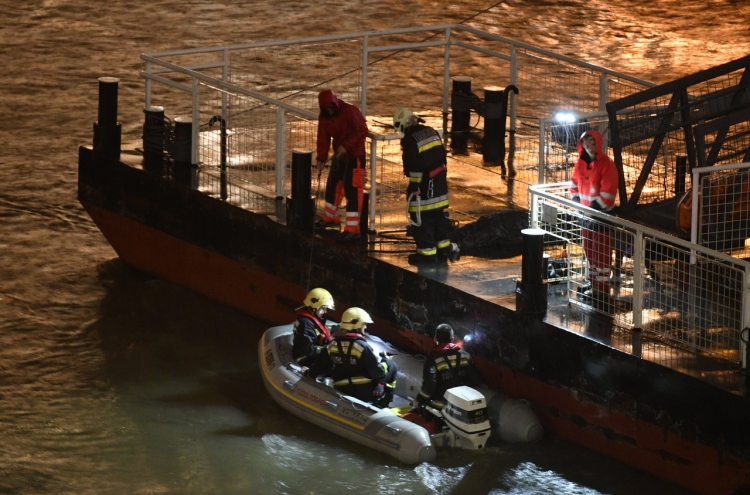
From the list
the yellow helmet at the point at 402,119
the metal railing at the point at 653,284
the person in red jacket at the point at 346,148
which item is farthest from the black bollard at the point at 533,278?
the person in red jacket at the point at 346,148

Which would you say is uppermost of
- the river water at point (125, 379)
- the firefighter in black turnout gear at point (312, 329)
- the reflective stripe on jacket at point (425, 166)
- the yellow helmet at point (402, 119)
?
the yellow helmet at point (402, 119)

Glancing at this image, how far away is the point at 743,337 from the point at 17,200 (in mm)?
10981

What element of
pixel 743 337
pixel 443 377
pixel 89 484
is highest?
pixel 743 337

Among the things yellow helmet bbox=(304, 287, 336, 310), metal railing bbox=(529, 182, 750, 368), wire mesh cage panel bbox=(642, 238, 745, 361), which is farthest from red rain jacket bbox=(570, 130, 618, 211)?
yellow helmet bbox=(304, 287, 336, 310)

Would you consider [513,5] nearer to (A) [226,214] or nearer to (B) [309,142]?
(B) [309,142]

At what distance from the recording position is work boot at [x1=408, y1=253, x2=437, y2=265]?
12578 millimetres

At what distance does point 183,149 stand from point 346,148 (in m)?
2.81

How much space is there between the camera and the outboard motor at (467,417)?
10.8 metres

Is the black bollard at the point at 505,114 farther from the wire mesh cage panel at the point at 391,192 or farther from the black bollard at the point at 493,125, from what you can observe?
the wire mesh cage panel at the point at 391,192

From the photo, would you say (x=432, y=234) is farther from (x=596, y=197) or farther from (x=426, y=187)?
(x=596, y=197)

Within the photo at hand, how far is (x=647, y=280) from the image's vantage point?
11922 mm

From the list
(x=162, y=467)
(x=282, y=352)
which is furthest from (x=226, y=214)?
(x=162, y=467)

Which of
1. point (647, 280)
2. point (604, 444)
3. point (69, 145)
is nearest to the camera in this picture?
point (604, 444)

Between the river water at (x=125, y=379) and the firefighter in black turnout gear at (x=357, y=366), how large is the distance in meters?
0.50
